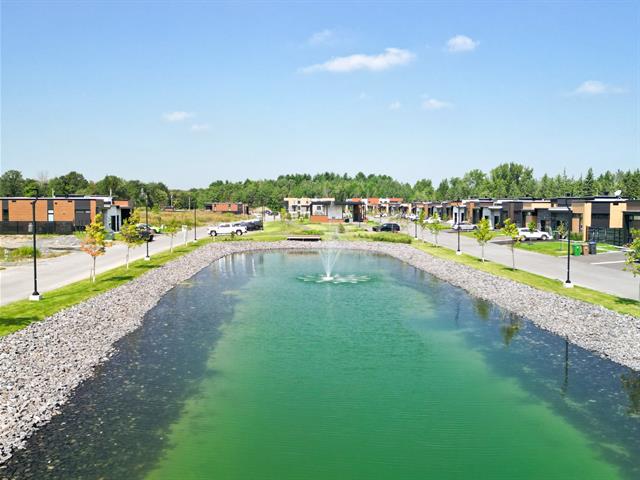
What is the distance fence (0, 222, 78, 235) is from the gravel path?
147ft

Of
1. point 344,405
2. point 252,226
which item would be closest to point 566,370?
point 344,405

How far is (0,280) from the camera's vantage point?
4194 centimetres

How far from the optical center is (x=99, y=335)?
95.4 feet

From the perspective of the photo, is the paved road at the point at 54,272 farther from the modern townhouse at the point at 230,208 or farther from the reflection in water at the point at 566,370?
the modern townhouse at the point at 230,208

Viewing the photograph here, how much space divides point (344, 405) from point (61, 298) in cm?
2297

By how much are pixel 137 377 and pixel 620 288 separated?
33.9 m

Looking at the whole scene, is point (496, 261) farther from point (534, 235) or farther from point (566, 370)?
point (566, 370)

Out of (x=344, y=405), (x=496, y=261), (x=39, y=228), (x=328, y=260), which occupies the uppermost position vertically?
(x=39, y=228)

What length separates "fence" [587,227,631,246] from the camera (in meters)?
64.4

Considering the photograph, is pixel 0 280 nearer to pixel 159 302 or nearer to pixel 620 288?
pixel 159 302

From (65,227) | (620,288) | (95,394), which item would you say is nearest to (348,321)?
(95,394)

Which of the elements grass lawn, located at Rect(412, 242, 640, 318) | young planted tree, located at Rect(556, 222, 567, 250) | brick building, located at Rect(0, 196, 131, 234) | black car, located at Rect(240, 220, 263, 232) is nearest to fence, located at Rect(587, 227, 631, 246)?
young planted tree, located at Rect(556, 222, 567, 250)

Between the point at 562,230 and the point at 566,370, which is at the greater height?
the point at 562,230

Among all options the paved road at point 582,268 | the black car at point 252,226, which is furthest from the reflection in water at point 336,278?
the black car at point 252,226
